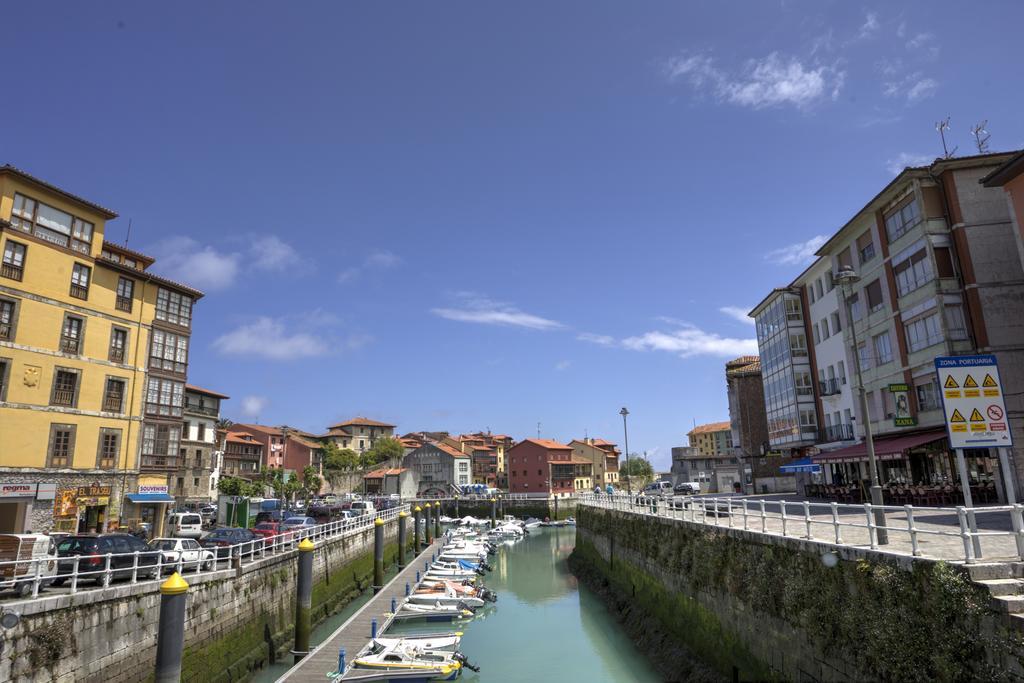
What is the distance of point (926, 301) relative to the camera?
29781 millimetres

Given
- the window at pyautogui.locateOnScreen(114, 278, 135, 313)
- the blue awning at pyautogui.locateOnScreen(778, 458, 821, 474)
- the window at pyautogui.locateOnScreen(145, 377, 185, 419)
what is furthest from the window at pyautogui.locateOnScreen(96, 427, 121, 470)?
the blue awning at pyautogui.locateOnScreen(778, 458, 821, 474)

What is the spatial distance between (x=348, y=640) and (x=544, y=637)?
10043 mm

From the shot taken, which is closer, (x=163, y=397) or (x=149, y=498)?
(x=149, y=498)

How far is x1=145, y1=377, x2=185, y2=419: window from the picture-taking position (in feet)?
128

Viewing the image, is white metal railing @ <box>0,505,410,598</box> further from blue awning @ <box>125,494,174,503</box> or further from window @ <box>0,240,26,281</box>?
window @ <box>0,240,26,281</box>

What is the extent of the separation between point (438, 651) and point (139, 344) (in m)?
29.5

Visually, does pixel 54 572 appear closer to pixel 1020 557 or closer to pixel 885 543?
pixel 885 543

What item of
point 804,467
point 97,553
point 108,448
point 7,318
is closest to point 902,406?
point 804,467

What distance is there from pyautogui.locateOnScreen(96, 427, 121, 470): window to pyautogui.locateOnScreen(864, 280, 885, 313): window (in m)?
47.1

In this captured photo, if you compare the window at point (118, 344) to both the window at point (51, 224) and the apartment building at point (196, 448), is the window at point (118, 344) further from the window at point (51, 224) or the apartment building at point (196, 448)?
the apartment building at point (196, 448)

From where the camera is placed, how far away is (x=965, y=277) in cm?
Answer: 2858

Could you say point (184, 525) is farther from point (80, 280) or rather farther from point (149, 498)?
point (80, 280)

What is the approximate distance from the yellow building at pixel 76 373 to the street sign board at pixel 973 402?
3943 centimetres

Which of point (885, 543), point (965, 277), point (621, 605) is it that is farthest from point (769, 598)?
Result: point (965, 277)
